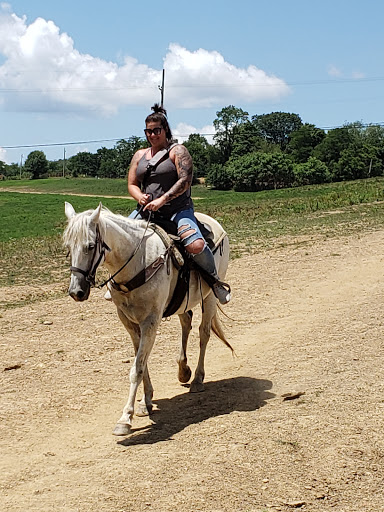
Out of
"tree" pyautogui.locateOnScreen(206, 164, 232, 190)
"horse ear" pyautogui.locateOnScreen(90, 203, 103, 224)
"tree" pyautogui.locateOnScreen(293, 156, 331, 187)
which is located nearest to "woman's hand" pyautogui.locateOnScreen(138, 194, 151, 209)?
"horse ear" pyautogui.locateOnScreen(90, 203, 103, 224)

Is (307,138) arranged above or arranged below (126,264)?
above

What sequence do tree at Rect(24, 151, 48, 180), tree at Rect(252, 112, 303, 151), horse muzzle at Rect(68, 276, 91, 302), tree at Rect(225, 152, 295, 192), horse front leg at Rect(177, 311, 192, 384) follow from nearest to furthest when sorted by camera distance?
1. horse muzzle at Rect(68, 276, 91, 302)
2. horse front leg at Rect(177, 311, 192, 384)
3. tree at Rect(225, 152, 295, 192)
4. tree at Rect(24, 151, 48, 180)
5. tree at Rect(252, 112, 303, 151)

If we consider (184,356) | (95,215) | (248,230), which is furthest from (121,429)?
(248,230)

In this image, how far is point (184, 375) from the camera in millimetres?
8273

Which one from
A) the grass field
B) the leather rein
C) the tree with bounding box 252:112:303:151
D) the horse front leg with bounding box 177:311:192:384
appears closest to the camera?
the leather rein

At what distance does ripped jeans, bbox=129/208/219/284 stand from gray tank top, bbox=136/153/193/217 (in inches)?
2.9

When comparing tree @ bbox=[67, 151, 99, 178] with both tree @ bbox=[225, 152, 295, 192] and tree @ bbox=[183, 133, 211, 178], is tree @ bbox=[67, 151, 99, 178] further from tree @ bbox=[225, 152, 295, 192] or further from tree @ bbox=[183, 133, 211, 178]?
tree @ bbox=[225, 152, 295, 192]

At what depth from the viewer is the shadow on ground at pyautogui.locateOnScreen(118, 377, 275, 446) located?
6.55 meters

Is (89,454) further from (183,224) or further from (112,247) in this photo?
(183,224)

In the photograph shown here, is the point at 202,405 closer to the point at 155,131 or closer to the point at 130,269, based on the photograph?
the point at 130,269

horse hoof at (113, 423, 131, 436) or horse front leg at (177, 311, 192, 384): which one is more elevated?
horse front leg at (177, 311, 192, 384)

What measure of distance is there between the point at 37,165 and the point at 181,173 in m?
148

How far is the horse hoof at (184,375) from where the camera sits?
822 cm

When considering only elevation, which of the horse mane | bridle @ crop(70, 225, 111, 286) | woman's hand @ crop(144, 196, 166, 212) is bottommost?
bridle @ crop(70, 225, 111, 286)
